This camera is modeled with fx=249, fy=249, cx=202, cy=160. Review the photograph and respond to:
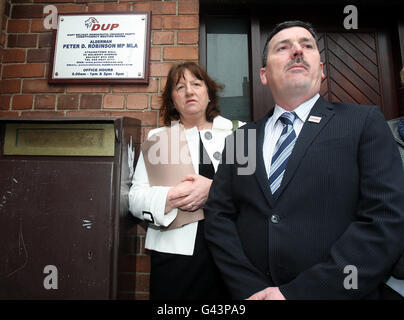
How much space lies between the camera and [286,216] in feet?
2.90

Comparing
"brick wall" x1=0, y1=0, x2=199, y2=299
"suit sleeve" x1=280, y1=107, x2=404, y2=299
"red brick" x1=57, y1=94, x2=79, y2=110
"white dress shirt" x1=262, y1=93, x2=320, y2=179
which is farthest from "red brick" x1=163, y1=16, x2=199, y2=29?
"suit sleeve" x1=280, y1=107, x2=404, y2=299

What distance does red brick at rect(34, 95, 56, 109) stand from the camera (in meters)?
1.79

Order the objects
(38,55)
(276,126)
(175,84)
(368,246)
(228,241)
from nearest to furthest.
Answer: (368,246), (228,241), (276,126), (175,84), (38,55)

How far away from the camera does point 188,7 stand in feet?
5.99

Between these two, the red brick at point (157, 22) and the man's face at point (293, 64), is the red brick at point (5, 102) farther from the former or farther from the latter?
the man's face at point (293, 64)

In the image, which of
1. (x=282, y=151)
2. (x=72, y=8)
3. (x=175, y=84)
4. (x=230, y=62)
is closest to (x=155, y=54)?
(x=175, y=84)

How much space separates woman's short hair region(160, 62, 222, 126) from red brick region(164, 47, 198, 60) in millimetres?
339

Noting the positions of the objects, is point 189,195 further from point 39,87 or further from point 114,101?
point 39,87

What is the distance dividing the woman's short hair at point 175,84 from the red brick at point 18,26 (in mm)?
1289

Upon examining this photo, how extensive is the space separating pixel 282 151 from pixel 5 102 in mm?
1962
